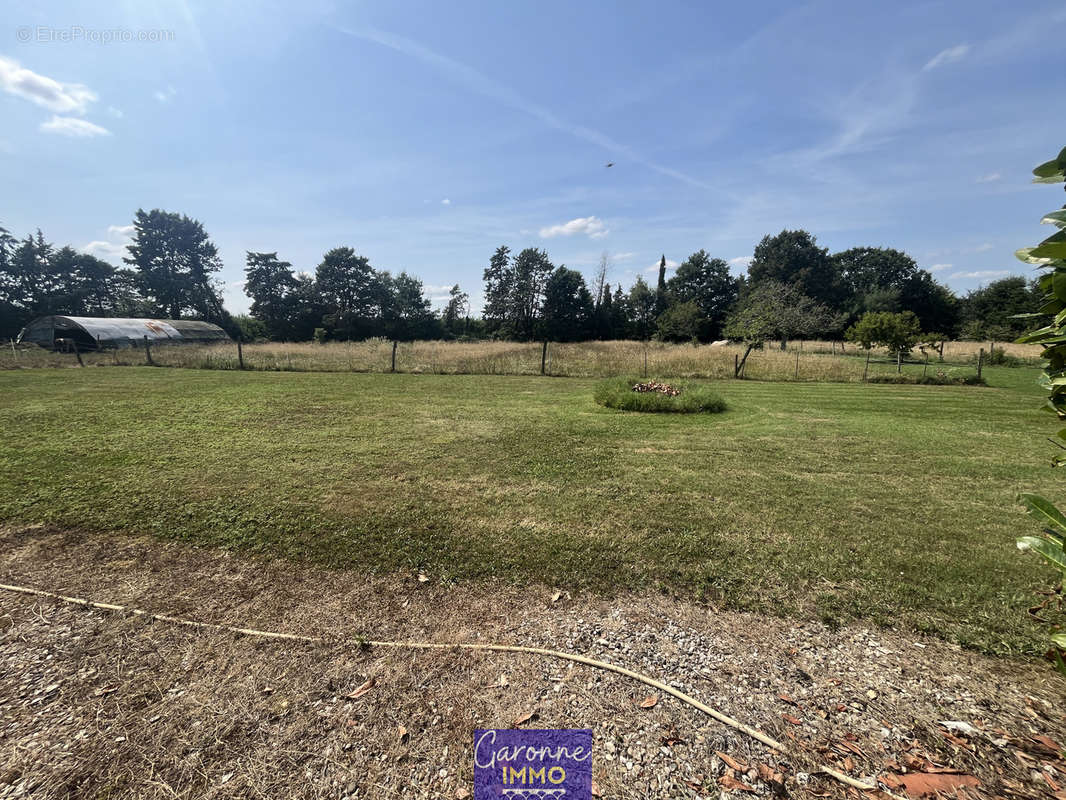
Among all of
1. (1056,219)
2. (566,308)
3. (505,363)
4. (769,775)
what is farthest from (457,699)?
(566,308)

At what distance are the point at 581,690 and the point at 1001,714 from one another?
1908 millimetres

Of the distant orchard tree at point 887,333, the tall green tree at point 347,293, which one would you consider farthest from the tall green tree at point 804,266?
the tall green tree at point 347,293

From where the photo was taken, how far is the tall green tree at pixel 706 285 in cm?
4684

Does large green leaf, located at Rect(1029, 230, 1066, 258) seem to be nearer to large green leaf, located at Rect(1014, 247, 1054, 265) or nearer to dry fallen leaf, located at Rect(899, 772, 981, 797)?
large green leaf, located at Rect(1014, 247, 1054, 265)

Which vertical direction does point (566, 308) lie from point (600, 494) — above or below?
above

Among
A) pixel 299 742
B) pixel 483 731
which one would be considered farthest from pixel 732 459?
pixel 299 742

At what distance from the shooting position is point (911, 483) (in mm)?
4738

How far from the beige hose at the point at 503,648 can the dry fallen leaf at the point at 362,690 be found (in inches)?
10.1

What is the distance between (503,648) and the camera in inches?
89.9

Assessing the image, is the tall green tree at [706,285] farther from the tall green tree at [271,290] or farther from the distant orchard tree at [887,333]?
the tall green tree at [271,290]

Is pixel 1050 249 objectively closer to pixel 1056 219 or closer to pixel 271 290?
pixel 1056 219

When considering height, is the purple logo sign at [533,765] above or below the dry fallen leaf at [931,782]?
below

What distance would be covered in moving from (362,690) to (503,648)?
0.73 meters

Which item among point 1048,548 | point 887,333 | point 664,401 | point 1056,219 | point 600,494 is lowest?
point 600,494
